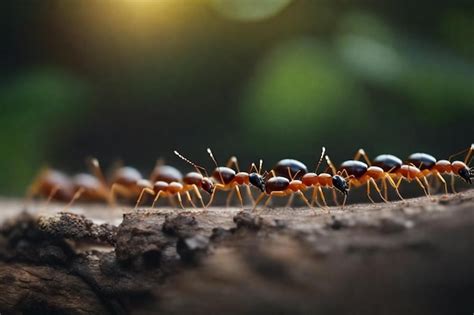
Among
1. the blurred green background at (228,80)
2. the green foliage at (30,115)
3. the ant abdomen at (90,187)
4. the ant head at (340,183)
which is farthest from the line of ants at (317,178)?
the green foliage at (30,115)

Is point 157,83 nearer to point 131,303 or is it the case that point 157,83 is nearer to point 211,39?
point 211,39

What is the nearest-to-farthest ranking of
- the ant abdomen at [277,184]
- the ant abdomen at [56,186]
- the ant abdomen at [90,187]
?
the ant abdomen at [277,184] → the ant abdomen at [90,187] → the ant abdomen at [56,186]

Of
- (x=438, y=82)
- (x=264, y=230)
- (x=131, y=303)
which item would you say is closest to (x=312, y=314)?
(x=264, y=230)

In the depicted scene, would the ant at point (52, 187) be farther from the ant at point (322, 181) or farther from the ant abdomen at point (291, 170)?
the ant at point (322, 181)

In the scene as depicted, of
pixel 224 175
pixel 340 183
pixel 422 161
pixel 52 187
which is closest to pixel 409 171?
pixel 422 161

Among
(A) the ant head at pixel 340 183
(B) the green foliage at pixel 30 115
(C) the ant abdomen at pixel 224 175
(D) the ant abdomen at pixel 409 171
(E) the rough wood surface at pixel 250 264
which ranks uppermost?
(B) the green foliage at pixel 30 115

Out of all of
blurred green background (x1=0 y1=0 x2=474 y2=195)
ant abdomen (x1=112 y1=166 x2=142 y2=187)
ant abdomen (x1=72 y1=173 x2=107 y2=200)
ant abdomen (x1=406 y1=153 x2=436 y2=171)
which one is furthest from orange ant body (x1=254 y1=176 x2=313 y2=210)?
blurred green background (x1=0 y1=0 x2=474 y2=195)

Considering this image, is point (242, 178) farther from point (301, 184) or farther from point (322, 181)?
point (322, 181)

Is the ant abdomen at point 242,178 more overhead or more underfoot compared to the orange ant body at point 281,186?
more overhead
